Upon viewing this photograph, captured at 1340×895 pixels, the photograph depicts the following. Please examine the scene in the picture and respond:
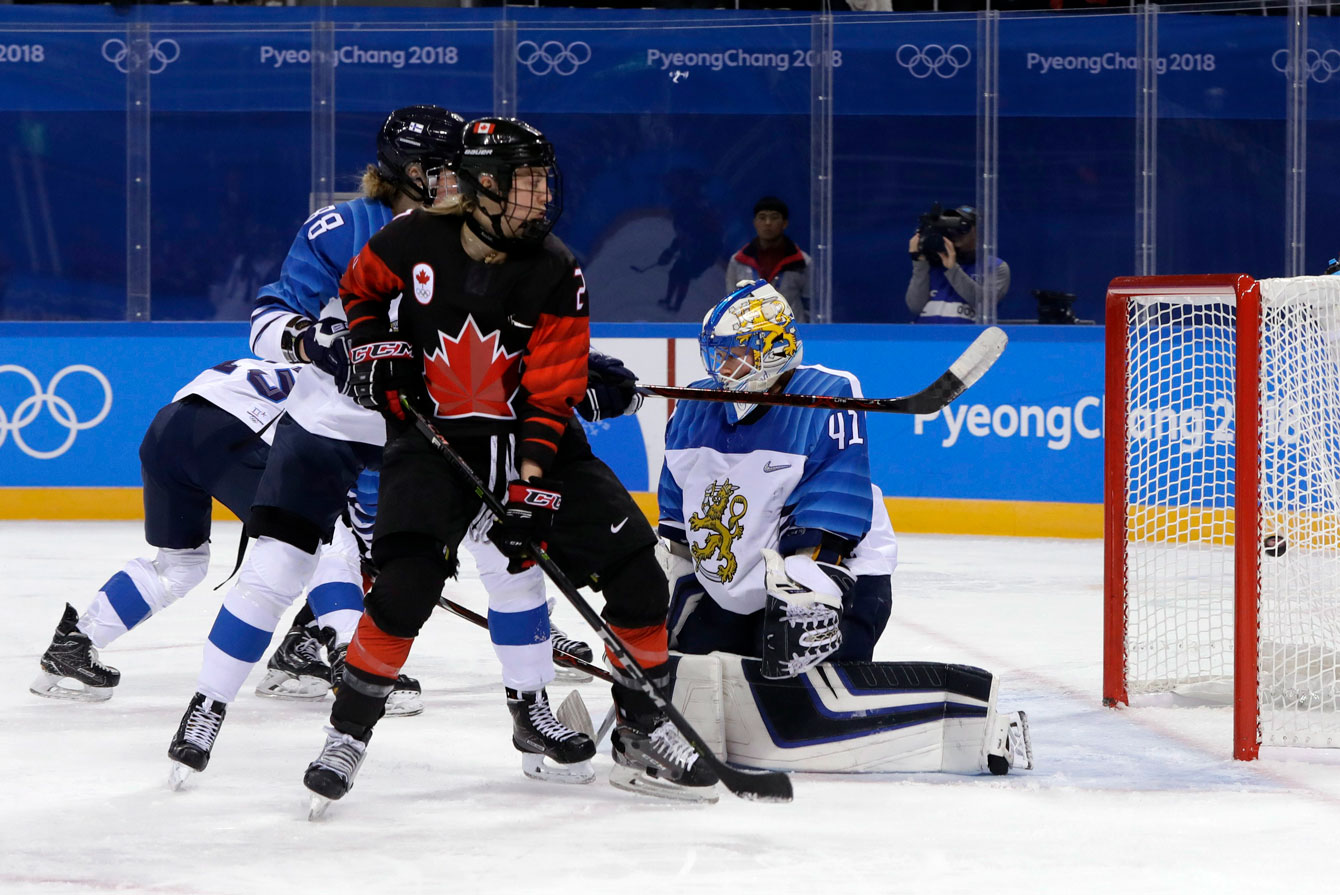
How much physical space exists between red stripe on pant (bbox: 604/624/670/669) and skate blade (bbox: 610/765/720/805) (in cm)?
18

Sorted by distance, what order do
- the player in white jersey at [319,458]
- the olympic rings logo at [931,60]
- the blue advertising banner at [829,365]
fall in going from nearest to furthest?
the player in white jersey at [319,458] → the blue advertising banner at [829,365] → the olympic rings logo at [931,60]

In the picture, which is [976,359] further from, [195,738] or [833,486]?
[195,738]

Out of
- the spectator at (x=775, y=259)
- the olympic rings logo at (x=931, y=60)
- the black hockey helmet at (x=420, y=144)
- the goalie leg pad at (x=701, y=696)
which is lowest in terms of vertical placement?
the goalie leg pad at (x=701, y=696)

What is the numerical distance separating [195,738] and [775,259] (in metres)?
4.66

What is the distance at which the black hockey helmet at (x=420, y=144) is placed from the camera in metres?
3.10

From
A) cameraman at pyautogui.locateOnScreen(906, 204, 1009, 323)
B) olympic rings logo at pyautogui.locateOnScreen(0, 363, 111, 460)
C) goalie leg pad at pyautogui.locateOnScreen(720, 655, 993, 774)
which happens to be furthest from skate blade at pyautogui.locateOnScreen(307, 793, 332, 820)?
cameraman at pyautogui.locateOnScreen(906, 204, 1009, 323)

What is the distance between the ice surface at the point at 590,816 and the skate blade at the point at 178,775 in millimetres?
Answer: 21

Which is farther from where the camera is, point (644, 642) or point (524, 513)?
point (644, 642)

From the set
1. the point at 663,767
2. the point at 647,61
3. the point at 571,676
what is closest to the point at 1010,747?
the point at 663,767

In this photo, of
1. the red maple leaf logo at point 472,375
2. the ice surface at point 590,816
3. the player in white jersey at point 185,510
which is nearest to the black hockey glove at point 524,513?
the red maple leaf logo at point 472,375

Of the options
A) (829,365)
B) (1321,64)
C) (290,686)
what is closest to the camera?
(290,686)

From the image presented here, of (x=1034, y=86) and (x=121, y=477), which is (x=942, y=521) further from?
(x=121, y=477)

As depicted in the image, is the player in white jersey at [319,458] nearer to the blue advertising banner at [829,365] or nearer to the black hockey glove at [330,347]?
the black hockey glove at [330,347]

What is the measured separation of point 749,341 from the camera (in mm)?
2951
